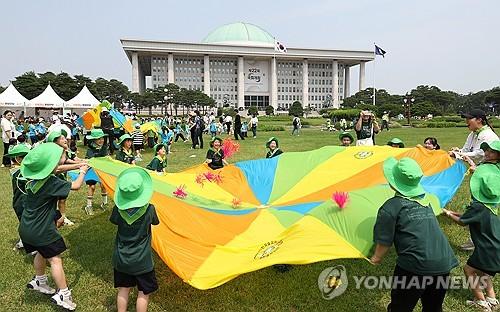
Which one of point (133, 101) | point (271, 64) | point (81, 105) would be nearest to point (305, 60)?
point (271, 64)

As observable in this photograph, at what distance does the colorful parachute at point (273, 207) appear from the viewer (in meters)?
3.17

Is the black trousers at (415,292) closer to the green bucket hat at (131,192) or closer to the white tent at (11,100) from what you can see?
the green bucket hat at (131,192)

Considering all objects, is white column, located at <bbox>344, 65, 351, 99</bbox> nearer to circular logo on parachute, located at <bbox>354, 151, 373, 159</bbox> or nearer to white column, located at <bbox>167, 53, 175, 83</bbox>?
white column, located at <bbox>167, 53, 175, 83</bbox>

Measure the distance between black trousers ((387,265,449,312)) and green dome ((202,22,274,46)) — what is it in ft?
244

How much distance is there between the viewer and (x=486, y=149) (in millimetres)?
3797

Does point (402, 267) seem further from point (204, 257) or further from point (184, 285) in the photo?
point (184, 285)

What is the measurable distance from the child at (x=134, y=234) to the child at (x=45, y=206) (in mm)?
743

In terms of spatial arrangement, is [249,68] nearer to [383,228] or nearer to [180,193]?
[180,193]

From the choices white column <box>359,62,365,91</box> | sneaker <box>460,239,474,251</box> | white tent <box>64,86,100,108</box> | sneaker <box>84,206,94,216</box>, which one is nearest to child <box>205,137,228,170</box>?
sneaker <box>84,206,94,216</box>

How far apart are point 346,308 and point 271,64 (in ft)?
244

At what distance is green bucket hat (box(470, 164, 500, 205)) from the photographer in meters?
3.25

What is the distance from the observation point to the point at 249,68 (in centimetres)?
7538

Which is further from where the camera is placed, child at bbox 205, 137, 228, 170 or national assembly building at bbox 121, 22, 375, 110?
national assembly building at bbox 121, 22, 375, 110

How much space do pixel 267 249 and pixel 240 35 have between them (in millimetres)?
76156
